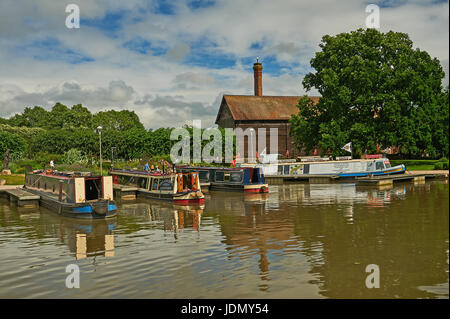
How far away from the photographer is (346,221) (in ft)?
60.2

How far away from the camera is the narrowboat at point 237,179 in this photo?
31.6 meters

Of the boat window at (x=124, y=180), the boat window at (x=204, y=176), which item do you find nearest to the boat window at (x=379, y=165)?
the boat window at (x=204, y=176)

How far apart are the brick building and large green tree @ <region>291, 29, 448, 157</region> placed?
1975 cm

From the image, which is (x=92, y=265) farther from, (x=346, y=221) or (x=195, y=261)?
(x=346, y=221)

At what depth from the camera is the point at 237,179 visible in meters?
33.3

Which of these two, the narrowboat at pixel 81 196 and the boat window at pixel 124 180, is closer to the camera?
the narrowboat at pixel 81 196

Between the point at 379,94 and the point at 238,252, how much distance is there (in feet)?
105

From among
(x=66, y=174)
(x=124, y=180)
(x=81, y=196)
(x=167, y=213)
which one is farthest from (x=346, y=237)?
Result: (x=124, y=180)

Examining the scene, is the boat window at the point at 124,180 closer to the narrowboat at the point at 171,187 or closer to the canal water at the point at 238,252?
the narrowboat at the point at 171,187

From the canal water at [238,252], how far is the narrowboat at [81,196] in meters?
0.73

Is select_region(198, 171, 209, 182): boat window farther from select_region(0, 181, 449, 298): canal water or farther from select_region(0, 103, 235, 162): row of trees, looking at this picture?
select_region(0, 103, 235, 162): row of trees

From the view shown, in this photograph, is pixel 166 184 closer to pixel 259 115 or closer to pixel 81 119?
pixel 259 115
